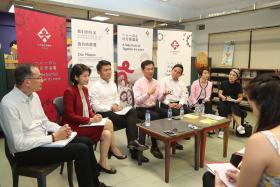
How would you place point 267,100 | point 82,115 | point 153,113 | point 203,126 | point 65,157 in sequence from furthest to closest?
point 153,113
point 203,126
point 82,115
point 65,157
point 267,100

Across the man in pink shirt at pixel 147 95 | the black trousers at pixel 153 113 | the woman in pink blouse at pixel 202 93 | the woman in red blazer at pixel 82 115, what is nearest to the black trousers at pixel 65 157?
the woman in red blazer at pixel 82 115

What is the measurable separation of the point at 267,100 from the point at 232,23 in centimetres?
599

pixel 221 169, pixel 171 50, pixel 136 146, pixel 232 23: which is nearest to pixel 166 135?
pixel 136 146

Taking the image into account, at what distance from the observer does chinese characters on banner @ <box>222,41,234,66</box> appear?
6.47 m

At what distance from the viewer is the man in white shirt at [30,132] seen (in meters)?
1.64

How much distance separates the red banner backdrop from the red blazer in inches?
32.1

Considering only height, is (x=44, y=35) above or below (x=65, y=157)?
above

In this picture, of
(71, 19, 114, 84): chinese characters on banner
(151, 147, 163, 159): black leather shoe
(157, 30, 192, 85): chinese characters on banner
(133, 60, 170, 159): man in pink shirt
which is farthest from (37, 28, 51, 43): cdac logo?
(157, 30, 192, 85): chinese characters on banner

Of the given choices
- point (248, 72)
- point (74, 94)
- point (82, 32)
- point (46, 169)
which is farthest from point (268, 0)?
point (46, 169)

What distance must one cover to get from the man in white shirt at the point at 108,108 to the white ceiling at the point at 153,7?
275 centimetres

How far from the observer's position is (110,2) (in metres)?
5.44

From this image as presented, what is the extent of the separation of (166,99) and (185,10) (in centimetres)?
432

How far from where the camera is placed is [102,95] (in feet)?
9.87

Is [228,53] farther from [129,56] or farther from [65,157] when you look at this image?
[65,157]
